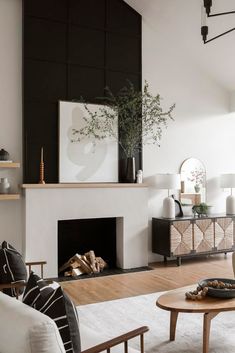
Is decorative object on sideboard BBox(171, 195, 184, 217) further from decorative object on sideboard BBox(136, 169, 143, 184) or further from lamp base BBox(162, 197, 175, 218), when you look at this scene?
decorative object on sideboard BBox(136, 169, 143, 184)

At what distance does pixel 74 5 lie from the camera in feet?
19.2

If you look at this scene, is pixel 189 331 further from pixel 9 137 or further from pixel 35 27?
pixel 35 27

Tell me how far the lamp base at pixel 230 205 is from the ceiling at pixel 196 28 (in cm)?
191

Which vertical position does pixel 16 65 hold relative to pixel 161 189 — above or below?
above

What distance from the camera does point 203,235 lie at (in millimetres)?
6297

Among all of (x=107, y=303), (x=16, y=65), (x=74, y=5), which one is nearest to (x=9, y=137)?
(x=16, y=65)

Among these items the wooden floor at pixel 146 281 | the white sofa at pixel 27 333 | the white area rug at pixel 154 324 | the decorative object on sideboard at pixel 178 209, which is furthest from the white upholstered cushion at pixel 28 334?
the decorative object on sideboard at pixel 178 209

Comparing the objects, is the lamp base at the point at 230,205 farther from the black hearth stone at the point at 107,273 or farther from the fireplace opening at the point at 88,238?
the fireplace opening at the point at 88,238

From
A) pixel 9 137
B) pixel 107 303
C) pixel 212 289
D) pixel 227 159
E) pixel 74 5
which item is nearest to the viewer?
pixel 212 289

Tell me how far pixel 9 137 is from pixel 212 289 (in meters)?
3.45

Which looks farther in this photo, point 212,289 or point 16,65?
point 16,65

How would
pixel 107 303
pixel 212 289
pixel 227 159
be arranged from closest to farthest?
pixel 212 289
pixel 107 303
pixel 227 159

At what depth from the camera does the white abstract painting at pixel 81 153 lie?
571 centimetres

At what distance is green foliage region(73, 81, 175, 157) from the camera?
5.91 meters
